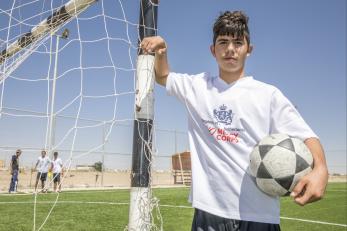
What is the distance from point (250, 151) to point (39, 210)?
6.92 m

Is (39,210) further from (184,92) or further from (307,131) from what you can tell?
(307,131)

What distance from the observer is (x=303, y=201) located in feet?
6.19

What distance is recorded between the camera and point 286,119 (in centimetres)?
243

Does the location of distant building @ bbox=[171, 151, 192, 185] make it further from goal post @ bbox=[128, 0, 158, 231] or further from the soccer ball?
the soccer ball

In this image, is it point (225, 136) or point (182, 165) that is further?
point (182, 165)

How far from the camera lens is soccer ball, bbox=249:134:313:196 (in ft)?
7.55

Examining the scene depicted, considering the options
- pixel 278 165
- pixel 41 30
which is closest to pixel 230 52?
pixel 278 165

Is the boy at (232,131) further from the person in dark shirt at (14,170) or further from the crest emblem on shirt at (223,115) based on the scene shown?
the person in dark shirt at (14,170)

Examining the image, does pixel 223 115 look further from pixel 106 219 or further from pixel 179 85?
pixel 106 219

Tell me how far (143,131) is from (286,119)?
1.10m

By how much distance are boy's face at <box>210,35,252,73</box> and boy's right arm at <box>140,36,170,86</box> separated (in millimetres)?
381

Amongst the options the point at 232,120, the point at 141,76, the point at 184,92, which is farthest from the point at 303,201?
the point at 141,76

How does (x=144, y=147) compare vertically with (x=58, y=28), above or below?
below

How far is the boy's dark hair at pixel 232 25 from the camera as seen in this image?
8.35 feet
